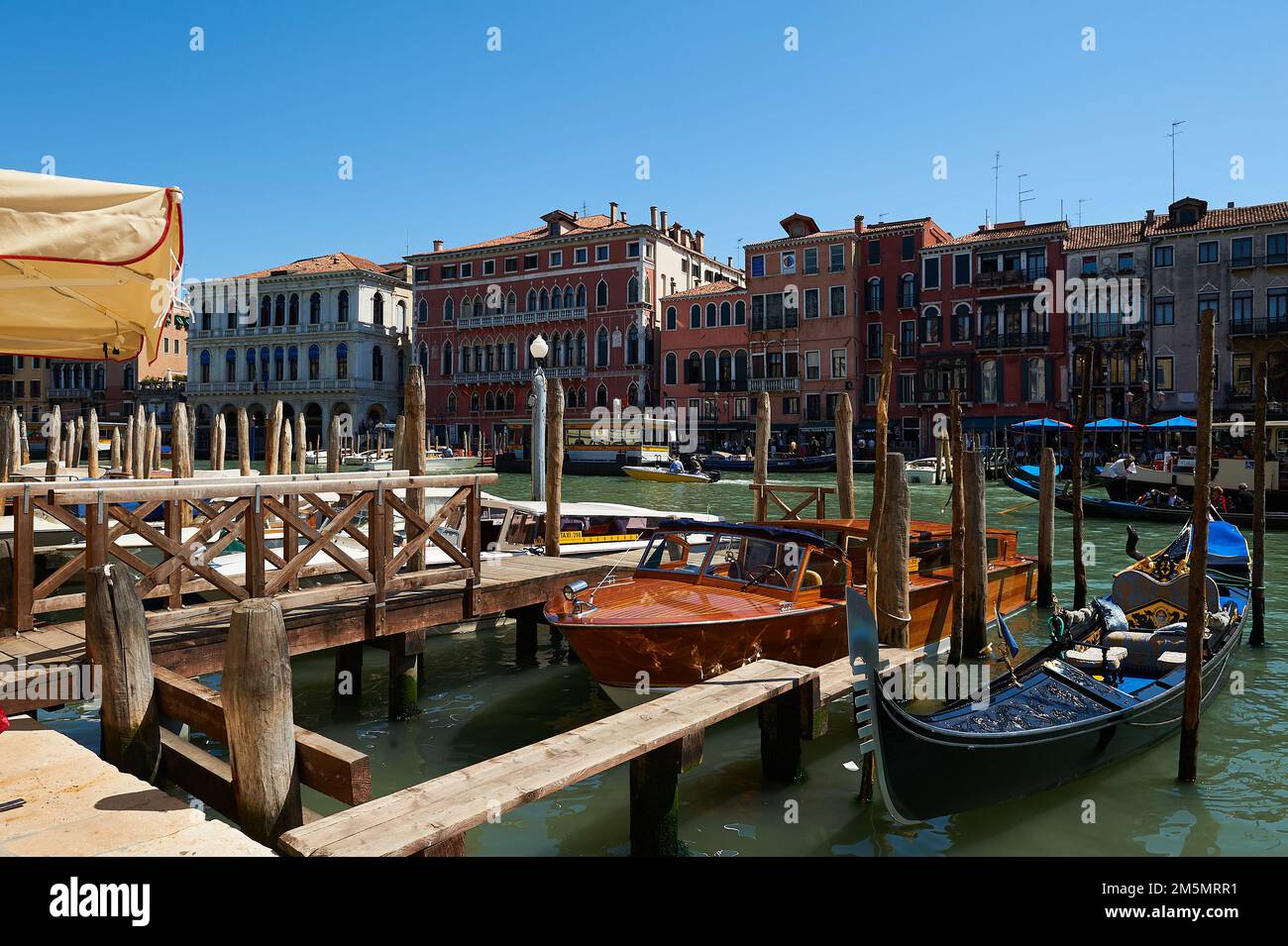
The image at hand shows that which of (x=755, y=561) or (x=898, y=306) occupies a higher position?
(x=898, y=306)

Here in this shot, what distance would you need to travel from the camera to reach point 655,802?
17.7 feet

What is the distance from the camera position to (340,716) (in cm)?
841

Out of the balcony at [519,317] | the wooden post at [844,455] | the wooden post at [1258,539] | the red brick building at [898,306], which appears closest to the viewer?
the wooden post at [1258,539]

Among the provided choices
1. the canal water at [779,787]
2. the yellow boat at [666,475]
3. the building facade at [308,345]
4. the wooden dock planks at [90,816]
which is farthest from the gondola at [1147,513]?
the building facade at [308,345]

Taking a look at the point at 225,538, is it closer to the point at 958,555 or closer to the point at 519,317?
the point at 958,555

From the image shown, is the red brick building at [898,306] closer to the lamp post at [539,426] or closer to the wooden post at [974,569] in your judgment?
the lamp post at [539,426]

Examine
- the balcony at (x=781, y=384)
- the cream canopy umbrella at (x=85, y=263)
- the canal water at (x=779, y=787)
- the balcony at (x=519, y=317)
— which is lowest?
the canal water at (x=779, y=787)

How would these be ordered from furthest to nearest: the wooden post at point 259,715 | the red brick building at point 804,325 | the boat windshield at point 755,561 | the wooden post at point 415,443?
1. the red brick building at point 804,325
2. the wooden post at point 415,443
3. the boat windshield at point 755,561
4. the wooden post at point 259,715

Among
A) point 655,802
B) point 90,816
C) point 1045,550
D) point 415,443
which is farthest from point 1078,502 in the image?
point 90,816

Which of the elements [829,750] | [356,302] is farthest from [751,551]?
[356,302]

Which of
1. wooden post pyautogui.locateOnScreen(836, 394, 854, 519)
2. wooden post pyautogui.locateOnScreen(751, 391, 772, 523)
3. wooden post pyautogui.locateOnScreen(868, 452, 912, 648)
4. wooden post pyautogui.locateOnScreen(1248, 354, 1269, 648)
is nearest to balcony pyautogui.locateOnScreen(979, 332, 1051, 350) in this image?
wooden post pyautogui.locateOnScreen(751, 391, 772, 523)

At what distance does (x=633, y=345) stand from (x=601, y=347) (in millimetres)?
1994

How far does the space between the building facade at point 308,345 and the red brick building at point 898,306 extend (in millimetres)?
29316

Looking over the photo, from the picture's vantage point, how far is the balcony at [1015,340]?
134 feet
